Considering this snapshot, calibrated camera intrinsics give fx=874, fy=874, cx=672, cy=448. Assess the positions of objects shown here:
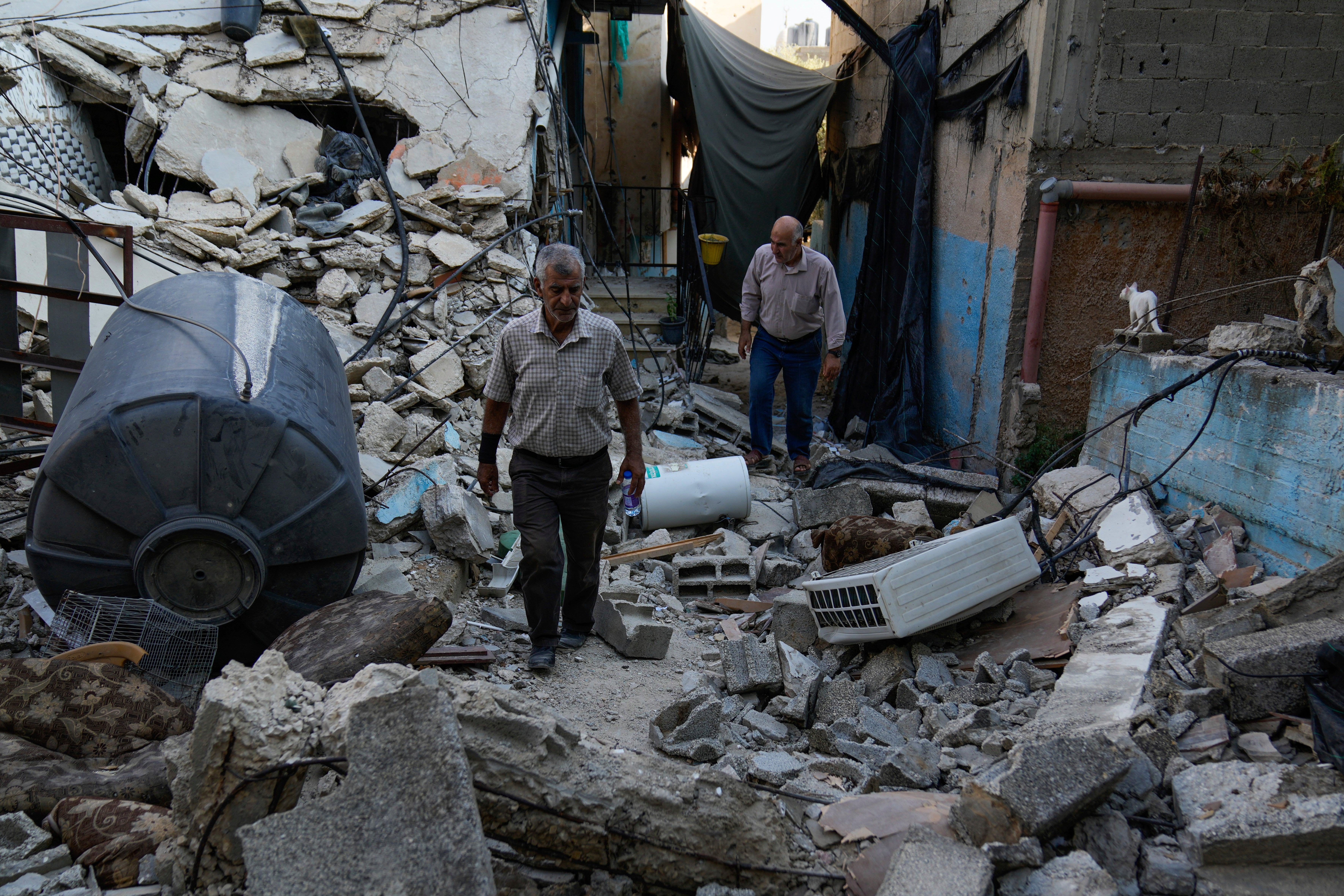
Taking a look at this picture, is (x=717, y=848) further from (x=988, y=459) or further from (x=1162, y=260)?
(x=1162, y=260)

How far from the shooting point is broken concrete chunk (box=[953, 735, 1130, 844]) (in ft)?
7.60

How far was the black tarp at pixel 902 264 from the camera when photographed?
301 inches

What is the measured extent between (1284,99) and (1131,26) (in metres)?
1.19

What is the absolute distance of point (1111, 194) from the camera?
595 cm

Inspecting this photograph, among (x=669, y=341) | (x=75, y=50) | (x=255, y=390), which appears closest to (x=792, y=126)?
(x=669, y=341)

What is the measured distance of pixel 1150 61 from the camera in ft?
19.2

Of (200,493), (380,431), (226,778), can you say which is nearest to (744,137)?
Result: (380,431)

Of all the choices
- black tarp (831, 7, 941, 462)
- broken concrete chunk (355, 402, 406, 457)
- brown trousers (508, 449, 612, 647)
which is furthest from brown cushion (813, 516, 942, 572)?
broken concrete chunk (355, 402, 406, 457)

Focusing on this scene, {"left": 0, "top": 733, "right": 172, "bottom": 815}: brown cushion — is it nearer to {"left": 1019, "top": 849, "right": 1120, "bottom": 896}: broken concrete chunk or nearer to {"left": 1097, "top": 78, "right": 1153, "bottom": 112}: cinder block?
{"left": 1019, "top": 849, "right": 1120, "bottom": 896}: broken concrete chunk

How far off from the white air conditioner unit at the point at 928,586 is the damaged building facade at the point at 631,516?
0.02 m

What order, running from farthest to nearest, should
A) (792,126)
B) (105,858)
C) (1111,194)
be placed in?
1. (792,126)
2. (1111,194)
3. (105,858)

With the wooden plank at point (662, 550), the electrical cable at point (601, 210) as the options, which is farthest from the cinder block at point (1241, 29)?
the wooden plank at point (662, 550)

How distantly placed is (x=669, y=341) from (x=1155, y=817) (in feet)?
26.7

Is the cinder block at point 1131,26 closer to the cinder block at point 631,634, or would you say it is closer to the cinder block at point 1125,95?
the cinder block at point 1125,95
